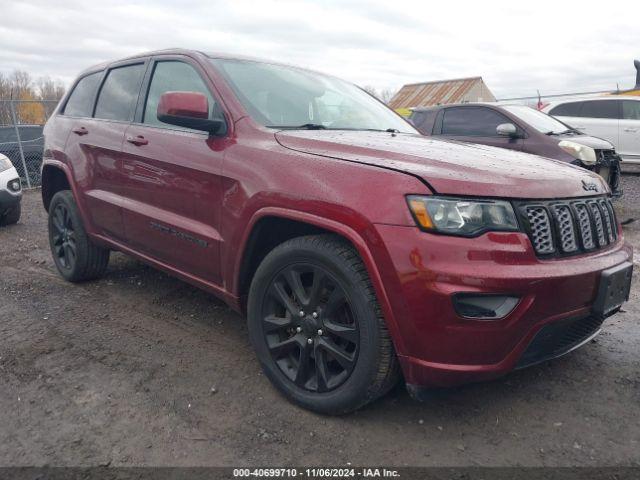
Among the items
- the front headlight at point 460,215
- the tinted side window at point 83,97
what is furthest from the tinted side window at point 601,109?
the front headlight at point 460,215

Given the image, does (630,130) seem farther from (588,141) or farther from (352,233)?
(352,233)

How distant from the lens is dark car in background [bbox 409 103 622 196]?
6.82m

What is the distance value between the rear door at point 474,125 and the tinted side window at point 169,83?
5001 millimetres

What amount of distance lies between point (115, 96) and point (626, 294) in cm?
354

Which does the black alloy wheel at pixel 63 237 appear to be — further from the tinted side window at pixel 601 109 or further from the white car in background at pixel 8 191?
the tinted side window at pixel 601 109

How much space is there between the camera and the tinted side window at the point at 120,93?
366 centimetres

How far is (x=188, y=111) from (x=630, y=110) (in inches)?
427

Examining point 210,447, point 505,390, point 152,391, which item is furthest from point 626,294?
Answer: point 152,391

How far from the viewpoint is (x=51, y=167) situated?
4.42 meters

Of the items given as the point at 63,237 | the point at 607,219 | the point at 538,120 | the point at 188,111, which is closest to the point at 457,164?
the point at 607,219

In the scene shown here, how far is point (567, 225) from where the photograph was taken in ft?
7.37

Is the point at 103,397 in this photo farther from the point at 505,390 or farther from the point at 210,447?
the point at 505,390

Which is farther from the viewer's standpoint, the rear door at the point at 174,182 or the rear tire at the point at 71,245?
the rear tire at the point at 71,245

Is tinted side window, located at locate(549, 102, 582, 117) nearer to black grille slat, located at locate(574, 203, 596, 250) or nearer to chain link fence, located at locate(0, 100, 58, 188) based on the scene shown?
black grille slat, located at locate(574, 203, 596, 250)
